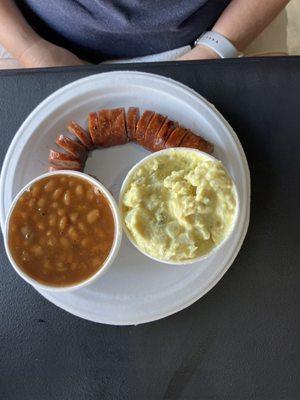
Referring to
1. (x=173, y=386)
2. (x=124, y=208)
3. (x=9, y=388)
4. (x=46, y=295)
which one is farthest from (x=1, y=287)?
(x=173, y=386)

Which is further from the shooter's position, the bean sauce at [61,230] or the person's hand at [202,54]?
the person's hand at [202,54]

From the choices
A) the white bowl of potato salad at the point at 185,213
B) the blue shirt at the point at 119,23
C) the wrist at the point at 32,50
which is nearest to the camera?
the white bowl of potato salad at the point at 185,213

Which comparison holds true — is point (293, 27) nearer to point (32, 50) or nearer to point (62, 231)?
point (32, 50)

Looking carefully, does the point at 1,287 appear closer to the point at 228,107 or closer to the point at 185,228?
the point at 185,228

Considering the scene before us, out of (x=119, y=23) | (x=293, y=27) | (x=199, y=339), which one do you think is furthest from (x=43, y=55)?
(x=293, y=27)

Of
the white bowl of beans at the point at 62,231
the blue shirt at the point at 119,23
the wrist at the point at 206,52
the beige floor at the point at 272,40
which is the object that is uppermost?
the blue shirt at the point at 119,23

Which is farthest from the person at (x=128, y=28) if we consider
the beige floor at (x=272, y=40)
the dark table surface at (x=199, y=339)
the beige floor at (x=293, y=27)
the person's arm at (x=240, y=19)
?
the beige floor at (x=293, y=27)

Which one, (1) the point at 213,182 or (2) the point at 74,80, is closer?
(1) the point at 213,182

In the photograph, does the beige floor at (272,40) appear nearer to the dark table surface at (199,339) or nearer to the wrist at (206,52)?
the wrist at (206,52)
